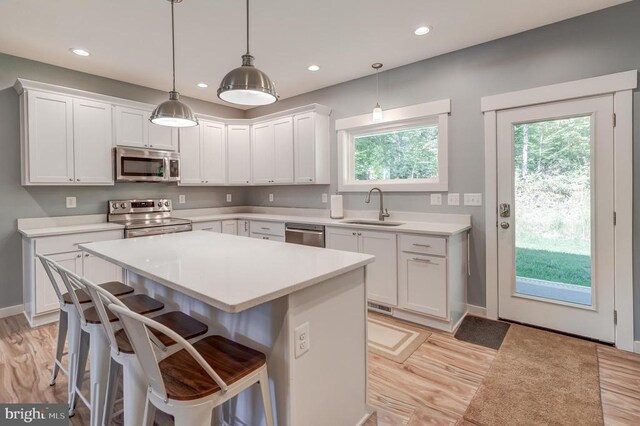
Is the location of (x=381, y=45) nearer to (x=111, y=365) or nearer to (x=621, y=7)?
(x=621, y=7)

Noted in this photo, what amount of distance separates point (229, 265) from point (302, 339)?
0.56 metres

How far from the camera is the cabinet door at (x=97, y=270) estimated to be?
3379 millimetres

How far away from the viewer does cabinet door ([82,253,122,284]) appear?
3.38 metres

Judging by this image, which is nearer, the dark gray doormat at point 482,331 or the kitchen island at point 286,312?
the kitchen island at point 286,312

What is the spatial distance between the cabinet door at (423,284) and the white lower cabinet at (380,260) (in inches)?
3.6

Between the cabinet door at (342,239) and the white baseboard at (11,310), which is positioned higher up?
the cabinet door at (342,239)

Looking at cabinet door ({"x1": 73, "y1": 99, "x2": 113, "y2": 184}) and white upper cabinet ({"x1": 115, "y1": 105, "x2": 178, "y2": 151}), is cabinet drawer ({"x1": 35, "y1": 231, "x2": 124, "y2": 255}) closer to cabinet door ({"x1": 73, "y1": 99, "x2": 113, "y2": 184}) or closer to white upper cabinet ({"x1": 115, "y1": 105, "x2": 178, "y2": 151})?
cabinet door ({"x1": 73, "y1": 99, "x2": 113, "y2": 184})

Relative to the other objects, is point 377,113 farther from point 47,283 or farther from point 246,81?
point 47,283

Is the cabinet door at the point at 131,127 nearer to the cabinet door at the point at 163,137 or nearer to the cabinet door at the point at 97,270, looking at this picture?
the cabinet door at the point at 163,137

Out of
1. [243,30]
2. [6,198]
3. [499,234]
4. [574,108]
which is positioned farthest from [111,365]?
[574,108]

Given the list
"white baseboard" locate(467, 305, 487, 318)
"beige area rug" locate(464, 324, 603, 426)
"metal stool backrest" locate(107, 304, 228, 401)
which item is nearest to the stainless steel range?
"metal stool backrest" locate(107, 304, 228, 401)

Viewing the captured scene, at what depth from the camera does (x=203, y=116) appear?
15.5 feet

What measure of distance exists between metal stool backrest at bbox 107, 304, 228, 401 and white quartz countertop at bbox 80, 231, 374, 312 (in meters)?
0.17

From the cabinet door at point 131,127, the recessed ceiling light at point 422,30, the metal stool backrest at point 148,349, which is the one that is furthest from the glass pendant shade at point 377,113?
the metal stool backrest at point 148,349
